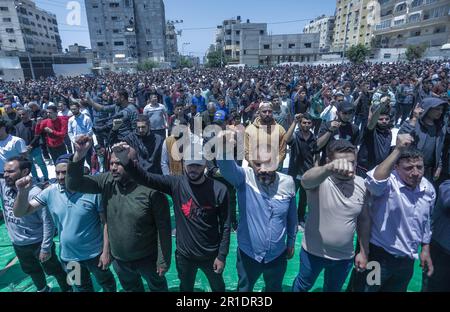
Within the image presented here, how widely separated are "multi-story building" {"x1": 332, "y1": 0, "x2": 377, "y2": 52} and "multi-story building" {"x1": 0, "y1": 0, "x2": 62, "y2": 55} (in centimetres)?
7133

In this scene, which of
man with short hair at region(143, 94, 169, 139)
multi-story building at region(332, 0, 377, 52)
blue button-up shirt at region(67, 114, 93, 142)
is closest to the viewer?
blue button-up shirt at region(67, 114, 93, 142)

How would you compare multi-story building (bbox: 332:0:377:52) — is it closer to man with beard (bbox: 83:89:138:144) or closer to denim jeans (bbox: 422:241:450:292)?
man with beard (bbox: 83:89:138:144)

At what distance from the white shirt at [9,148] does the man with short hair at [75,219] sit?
2189mm

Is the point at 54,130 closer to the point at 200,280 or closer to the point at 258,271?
the point at 200,280

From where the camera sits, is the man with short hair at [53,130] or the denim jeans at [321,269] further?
the man with short hair at [53,130]

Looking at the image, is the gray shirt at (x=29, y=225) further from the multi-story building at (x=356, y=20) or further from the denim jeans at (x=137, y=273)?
the multi-story building at (x=356, y=20)

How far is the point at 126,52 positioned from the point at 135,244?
71.2 m

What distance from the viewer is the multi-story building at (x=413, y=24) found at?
45.2 metres

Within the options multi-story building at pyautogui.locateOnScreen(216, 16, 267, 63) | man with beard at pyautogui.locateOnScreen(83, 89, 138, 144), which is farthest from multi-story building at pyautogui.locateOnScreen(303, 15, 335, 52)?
man with beard at pyautogui.locateOnScreen(83, 89, 138, 144)

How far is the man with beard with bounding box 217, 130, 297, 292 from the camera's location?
7.48ft

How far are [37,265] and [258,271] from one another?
248cm

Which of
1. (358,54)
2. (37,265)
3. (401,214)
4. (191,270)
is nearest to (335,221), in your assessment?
(401,214)

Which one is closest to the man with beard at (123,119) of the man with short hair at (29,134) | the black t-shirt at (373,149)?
the man with short hair at (29,134)
